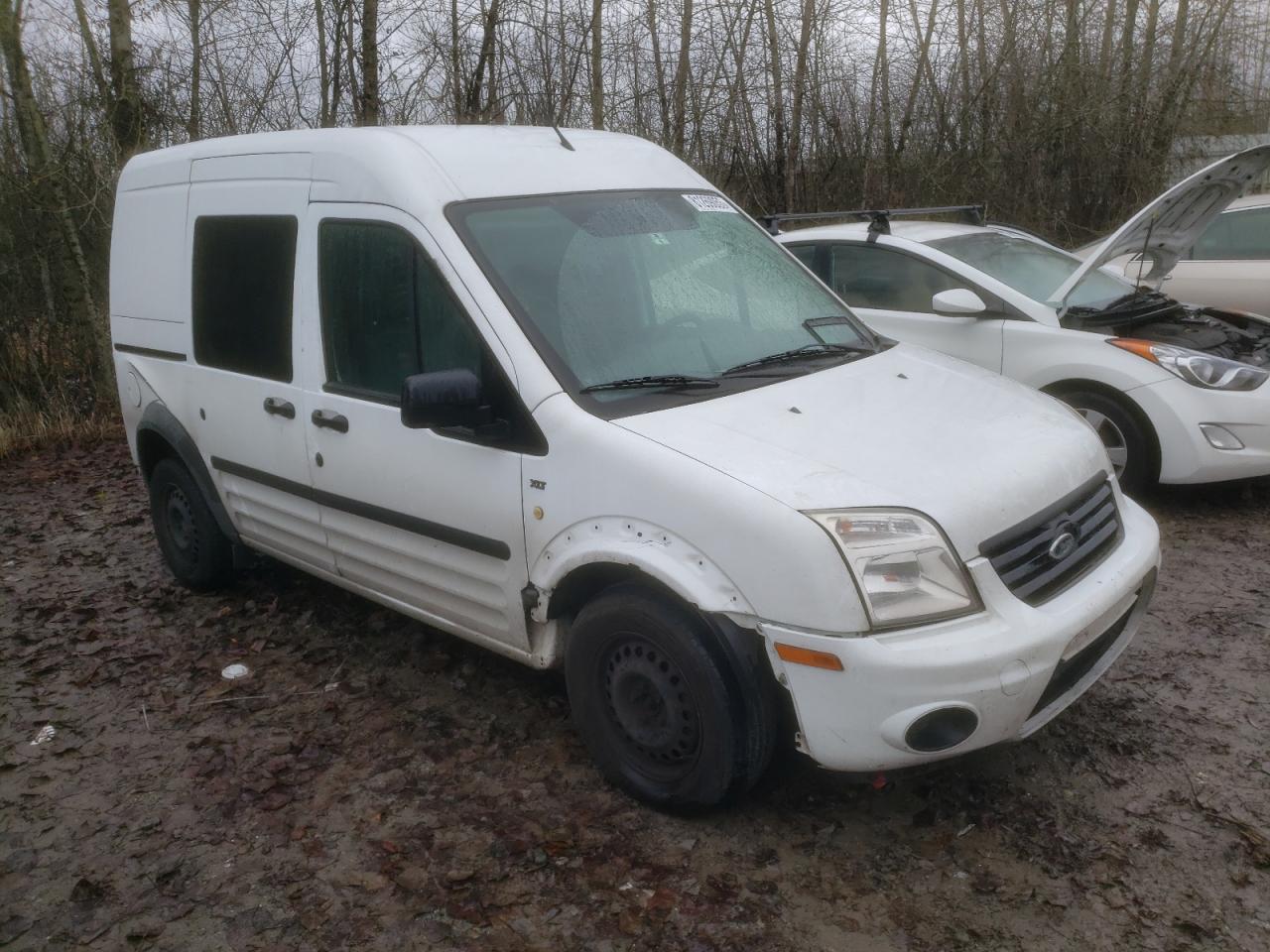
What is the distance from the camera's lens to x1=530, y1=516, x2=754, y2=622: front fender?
2.98 meters

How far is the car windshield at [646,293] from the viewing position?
3555 mm

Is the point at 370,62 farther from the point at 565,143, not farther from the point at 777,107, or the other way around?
the point at 565,143

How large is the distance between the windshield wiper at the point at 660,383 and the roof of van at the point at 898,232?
3.89 metres

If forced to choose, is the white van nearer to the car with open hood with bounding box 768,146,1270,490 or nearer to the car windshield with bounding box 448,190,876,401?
the car windshield with bounding box 448,190,876,401

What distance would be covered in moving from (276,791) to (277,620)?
5.41 feet

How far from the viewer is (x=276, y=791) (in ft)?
12.2

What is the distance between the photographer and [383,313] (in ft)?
13.0

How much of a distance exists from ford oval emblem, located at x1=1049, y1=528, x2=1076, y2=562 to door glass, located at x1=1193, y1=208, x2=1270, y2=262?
22.8ft

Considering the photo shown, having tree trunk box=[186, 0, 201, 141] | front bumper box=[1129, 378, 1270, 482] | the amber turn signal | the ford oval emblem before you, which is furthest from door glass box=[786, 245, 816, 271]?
tree trunk box=[186, 0, 201, 141]

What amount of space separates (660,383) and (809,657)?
41.5 inches

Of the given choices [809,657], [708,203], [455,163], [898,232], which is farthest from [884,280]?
[809,657]

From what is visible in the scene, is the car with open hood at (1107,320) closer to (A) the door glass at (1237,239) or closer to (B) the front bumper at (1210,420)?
(B) the front bumper at (1210,420)

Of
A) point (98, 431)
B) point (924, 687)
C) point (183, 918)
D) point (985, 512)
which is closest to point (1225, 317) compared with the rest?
point (985, 512)

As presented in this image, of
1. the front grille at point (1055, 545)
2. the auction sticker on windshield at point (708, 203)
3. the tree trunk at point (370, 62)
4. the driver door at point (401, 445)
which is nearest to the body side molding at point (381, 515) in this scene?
the driver door at point (401, 445)
